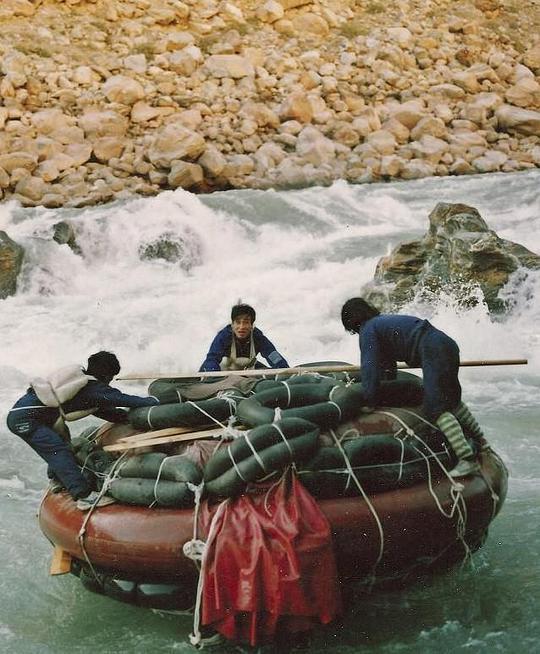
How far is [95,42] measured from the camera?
20.2m

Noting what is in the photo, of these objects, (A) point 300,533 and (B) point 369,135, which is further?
(B) point 369,135

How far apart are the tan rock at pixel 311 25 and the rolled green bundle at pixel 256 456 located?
1929 centimetres

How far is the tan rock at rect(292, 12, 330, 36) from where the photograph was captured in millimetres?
21594

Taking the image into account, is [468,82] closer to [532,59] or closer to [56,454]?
[532,59]

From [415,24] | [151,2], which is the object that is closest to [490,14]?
[415,24]

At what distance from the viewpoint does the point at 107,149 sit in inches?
658

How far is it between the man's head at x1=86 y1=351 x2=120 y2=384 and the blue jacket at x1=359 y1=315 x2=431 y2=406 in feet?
4.70

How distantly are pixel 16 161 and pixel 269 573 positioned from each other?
13833 millimetres

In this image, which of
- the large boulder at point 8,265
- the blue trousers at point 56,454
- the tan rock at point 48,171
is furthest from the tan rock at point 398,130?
the blue trousers at point 56,454

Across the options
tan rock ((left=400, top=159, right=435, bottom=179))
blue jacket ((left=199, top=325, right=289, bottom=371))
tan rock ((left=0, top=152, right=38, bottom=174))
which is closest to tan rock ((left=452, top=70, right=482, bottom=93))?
tan rock ((left=400, top=159, right=435, bottom=179))

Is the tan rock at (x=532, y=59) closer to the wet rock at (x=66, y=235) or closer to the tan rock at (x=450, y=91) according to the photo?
the tan rock at (x=450, y=91)

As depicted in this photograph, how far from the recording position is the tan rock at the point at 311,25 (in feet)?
70.8

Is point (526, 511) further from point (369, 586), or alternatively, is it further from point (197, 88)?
point (197, 88)

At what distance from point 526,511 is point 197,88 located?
50.1ft
